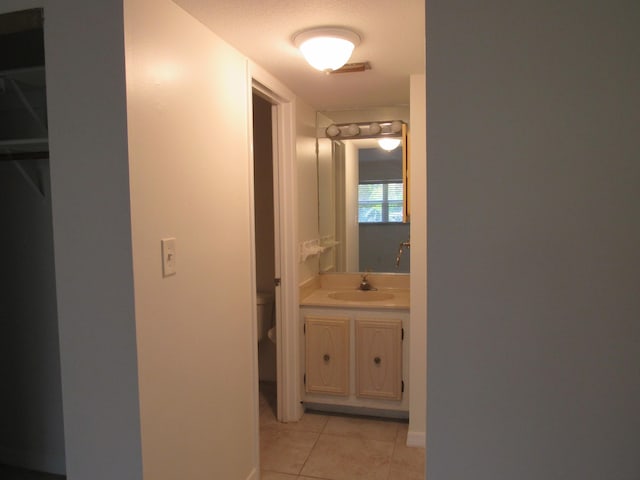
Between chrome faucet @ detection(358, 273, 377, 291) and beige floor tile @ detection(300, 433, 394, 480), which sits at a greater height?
chrome faucet @ detection(358, 273, 377, 291)

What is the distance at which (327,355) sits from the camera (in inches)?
118

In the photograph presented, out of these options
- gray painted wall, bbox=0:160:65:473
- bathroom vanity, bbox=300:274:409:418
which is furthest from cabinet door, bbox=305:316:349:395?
gray painted wall, bbox=0:160:65:473

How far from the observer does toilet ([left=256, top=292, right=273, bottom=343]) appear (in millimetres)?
3273

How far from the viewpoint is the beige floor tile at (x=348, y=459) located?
94.6 inches

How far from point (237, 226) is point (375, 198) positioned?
1595 millimetres

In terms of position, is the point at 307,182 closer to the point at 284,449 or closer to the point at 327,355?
the point at 327,355

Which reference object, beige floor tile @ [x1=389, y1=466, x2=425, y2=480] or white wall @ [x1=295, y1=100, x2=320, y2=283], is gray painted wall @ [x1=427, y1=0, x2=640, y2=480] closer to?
beige floor tile @ [x1=389, y1=466, x2=425, y2=480]

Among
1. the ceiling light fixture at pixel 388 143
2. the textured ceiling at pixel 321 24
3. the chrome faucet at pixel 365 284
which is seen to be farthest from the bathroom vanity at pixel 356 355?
the textured ceiling at pixel 321 24

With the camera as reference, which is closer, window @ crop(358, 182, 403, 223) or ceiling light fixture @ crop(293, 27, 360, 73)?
ceiling light fixture @ crop(293, 27, 360, 73)

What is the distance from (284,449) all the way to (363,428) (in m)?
0.56

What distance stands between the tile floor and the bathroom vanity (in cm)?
13

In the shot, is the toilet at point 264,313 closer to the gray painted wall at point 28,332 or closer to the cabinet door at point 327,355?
the cabinet door at point 327,355

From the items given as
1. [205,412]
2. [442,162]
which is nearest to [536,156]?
[442,162]

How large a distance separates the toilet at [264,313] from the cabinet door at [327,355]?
16.8 inches
